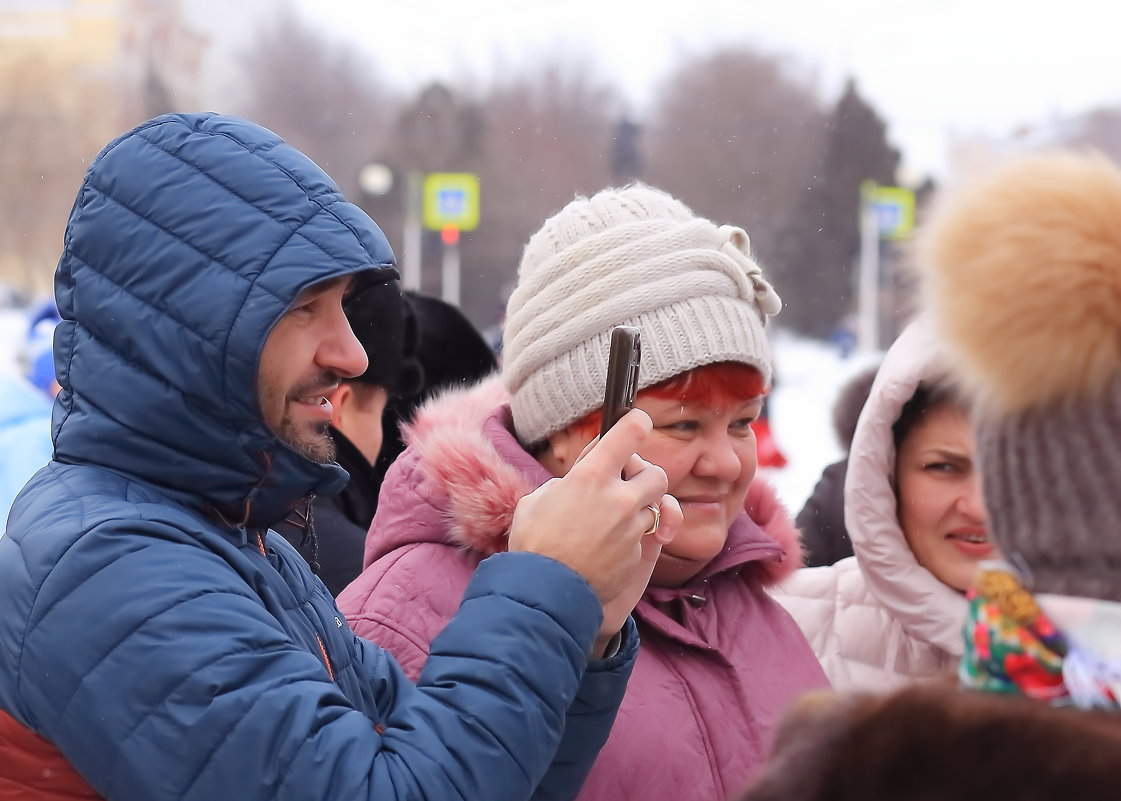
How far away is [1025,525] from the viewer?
966 millimetres

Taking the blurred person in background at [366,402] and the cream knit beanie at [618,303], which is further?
the blurred person in background at [366,402]

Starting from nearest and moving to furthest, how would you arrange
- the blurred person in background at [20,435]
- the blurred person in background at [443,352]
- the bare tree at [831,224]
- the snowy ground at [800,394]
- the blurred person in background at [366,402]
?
the blurred person in background at [366,402]
the blurred person in background at [20,435]
the blurred person in background at [443,352]
the snowy ground at [800,394]
the bare tree at [831,224]

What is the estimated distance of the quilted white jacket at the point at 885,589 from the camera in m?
2.21

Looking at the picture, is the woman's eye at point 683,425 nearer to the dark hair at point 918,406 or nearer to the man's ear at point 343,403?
the dark hair at point 918,406

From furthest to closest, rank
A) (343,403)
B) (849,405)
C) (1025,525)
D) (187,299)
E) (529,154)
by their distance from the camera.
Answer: (529,154) < (343,403) < (849,405) < (187,299) < (1025,525)

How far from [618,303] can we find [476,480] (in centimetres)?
36

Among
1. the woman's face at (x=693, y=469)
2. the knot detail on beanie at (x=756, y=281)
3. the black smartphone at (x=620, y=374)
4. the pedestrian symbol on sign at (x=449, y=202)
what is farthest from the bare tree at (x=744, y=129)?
the black smartphone at (x=620, y=374)

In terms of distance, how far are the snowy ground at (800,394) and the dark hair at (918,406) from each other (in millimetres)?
7657

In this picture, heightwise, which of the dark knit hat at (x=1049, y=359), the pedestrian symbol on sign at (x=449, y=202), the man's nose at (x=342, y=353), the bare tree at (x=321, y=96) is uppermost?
the dark knit hat at (x=1049, y=359)

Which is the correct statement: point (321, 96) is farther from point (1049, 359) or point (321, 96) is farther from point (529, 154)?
point (1049, 359)

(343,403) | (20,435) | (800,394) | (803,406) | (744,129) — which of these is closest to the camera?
(343,403)

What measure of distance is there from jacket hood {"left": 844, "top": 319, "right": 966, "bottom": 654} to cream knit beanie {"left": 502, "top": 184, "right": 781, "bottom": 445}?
1.03 feet

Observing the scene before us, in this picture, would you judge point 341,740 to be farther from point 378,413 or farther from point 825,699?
point 378,413

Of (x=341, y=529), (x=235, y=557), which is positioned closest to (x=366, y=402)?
(x=341, y=529)
